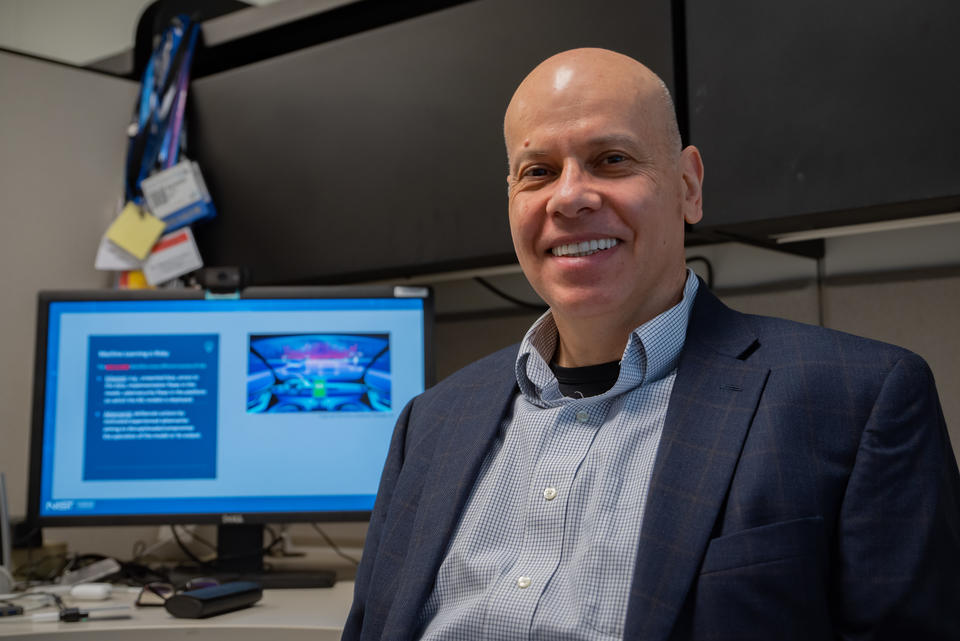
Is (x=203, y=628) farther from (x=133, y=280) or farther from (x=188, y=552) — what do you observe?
(x=133, y=280)

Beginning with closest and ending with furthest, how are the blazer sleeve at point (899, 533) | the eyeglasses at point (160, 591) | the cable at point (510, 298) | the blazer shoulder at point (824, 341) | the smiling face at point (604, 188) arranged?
the blazer sleeve at point (899, 533) → the blazer shoulder at point (824, 341) → the smiling face at point (604, 188) → the eyeglasses at point (160, 591) → the cable at point (510, 298)

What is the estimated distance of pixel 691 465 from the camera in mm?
824

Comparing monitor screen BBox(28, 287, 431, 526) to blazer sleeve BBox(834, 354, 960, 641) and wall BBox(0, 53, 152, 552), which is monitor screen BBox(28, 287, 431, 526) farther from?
blazer sleeve BBox(834, 354, 960, 641)

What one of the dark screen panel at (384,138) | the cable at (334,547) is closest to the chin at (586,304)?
the dark screen panel at (384,138)

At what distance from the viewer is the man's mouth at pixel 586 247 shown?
946 mm

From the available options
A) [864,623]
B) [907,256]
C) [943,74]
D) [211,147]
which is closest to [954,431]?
[907,256]

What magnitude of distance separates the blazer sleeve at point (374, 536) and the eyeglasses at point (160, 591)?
404 millimetres

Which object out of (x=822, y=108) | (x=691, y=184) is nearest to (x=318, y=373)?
(x=691, y=184)

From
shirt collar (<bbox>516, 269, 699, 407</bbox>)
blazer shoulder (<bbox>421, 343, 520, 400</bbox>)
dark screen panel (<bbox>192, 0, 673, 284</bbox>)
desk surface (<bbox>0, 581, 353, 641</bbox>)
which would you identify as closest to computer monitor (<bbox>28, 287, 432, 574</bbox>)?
dark screen panel (<bbox>192, 0, 673, 284</bbox>)

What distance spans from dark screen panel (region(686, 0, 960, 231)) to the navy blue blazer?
0.93ft

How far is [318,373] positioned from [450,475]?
0.59m

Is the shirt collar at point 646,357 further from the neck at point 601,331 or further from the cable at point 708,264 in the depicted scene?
the cable at point 708,264

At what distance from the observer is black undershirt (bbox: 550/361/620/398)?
999mm

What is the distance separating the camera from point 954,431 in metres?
1.27
